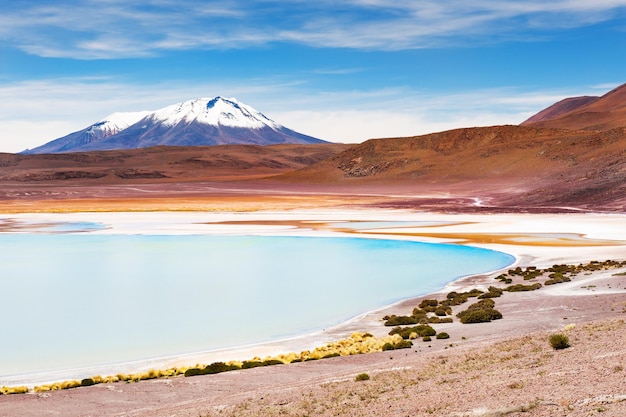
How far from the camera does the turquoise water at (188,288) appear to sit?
2052 cm

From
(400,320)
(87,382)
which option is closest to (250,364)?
(87,382)

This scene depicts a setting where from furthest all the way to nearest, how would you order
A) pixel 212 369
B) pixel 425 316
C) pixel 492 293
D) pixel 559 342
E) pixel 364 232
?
1. pixel 364 232
2. pixel 492 293
3. pixel 425 316
4. pixel 212 369
5. pixel 559 342

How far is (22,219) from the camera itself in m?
72.9

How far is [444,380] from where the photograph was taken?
473 inches

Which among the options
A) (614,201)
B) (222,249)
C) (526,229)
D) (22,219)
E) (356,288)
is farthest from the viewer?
(614,201)

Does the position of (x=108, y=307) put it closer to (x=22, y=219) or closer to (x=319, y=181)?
(x=22, y=219)

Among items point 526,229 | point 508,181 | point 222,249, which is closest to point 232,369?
point 222,249

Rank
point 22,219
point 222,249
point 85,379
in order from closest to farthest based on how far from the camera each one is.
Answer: point 85,379
point 222,249
point 22,219

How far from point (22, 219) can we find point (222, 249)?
1405 inches

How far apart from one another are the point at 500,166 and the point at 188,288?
10970cm

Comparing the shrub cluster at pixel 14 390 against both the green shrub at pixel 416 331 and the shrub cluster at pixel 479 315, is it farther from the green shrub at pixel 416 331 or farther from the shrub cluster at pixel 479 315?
the shrub cluster at pixel 479 315

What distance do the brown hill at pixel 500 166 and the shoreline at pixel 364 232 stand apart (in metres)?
23.1

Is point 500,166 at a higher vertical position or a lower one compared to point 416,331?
higher

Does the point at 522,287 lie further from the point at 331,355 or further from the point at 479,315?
the point at 331,355
